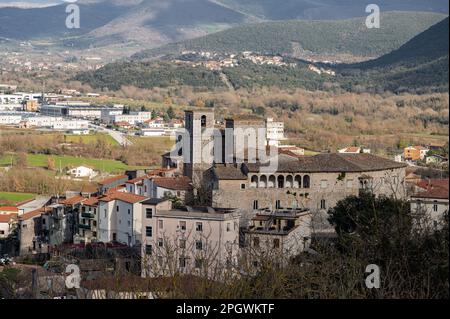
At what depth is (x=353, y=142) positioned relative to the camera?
1070 inches

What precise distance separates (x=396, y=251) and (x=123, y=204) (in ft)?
36.5

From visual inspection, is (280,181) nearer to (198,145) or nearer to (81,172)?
(198,145)

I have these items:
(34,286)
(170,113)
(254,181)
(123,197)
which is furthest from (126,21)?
(34,286)

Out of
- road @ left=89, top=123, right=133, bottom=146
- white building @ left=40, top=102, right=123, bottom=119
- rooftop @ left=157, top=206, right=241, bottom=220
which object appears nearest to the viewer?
rooftop @ left=157, top=206, right=241, bottom=220

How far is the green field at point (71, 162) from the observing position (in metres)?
34.3

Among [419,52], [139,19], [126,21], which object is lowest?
[419,52]

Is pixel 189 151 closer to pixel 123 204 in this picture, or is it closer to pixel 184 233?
pixel 123 204

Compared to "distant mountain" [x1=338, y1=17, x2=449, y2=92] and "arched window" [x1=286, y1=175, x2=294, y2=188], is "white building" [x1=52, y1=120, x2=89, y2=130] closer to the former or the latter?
"distant mountain" [x1=338, y1=17, x2=449, y2=92]

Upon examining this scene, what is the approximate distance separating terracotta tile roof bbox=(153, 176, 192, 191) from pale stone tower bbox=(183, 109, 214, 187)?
33 cm

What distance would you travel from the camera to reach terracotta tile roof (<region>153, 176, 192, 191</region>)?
2070cm

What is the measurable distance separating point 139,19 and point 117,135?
158 ft

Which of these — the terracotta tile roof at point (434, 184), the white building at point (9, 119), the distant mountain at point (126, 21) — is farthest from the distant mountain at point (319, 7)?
the white building at point (9, 119)

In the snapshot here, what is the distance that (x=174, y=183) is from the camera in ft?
68.9

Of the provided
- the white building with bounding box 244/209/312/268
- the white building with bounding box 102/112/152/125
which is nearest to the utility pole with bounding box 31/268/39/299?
the white building with bounding box 244/209/312/268
